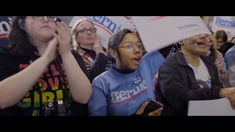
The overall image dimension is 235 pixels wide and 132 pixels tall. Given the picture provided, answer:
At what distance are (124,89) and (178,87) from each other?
1.38 ft

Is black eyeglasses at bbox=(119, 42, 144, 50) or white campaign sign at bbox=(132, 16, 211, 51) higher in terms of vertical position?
white campaign sign at bbox=(132, 16, 211, 51)

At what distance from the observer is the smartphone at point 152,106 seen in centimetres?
384

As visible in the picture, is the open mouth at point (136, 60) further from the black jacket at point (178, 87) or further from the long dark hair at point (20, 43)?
the long dark hair at point (20, 43)

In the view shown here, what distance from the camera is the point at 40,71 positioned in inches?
146

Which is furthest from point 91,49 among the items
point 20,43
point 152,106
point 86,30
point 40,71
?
point 152,106

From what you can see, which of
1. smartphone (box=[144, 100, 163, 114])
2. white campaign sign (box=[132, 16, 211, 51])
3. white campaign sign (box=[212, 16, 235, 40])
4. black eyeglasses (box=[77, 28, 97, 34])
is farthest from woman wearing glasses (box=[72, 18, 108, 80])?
white campaign sign (box=[212, 16, 235, 40])

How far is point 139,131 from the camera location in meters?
3.92

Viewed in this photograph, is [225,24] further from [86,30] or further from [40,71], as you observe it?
[40,71]

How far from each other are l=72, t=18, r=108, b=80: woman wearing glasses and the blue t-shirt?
2.8 inches

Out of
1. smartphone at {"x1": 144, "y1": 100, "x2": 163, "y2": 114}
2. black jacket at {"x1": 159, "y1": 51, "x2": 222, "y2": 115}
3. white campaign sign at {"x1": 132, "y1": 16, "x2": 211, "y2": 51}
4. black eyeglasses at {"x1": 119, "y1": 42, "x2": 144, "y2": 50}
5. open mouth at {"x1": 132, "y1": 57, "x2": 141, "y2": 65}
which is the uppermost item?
white campaign sign at {"x1": 132, "y1": 16, "x2": 211, "y2": 51}

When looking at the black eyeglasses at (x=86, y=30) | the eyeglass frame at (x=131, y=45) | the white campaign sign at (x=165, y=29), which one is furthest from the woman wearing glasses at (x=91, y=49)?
the white campaign sign at (x=165, y=29)

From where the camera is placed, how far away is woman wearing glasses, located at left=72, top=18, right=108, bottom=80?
3.79 meters

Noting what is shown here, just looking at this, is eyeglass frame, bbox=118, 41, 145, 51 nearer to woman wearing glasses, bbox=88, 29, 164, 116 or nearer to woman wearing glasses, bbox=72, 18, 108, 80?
woman wearing glasses, bbox=88, 29, 164, 116

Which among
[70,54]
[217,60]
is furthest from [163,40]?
[70,54]
